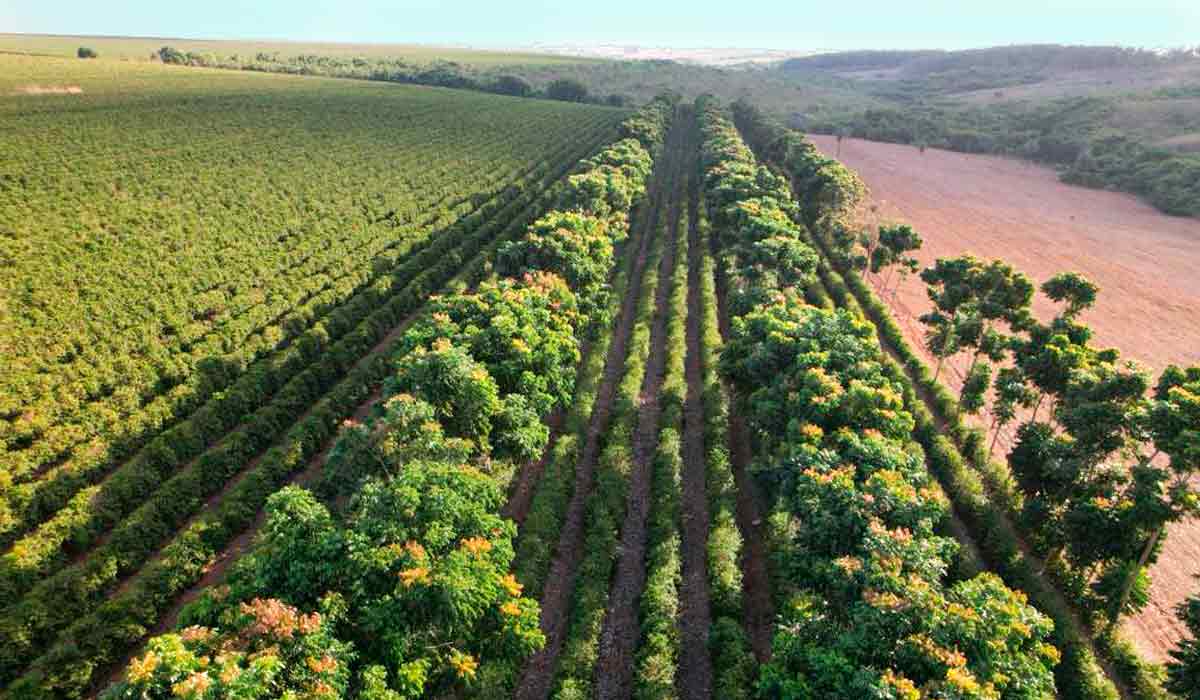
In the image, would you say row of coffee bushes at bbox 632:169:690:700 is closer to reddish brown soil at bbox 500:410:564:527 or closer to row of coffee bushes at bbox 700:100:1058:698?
row of coffee bushes at bbox 700:100:1058:698

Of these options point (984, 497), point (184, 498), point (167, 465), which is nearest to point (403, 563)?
point (184, 498)

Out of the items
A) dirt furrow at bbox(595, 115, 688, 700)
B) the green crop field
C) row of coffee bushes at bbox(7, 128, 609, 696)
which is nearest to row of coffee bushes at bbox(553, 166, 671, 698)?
the green crop field

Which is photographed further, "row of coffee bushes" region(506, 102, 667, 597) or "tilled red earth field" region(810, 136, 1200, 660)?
Result: "tilled red earth field" region(810, 136, 1200, 660)

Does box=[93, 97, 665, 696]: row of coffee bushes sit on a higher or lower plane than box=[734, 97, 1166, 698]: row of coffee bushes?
higher

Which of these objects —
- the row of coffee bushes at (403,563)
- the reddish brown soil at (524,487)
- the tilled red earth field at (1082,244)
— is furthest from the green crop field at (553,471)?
the tilled red earth field at (1082,244)

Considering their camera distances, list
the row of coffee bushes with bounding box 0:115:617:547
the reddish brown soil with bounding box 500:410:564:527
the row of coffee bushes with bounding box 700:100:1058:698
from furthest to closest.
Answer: the reddish brown soil with bounding box 500:410:564:527
the row of coffee bushes with bounding box 0:115:617:547
the row of coffee bushes with bounding box 700:100:1058:698

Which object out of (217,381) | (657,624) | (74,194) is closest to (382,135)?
(74,194)

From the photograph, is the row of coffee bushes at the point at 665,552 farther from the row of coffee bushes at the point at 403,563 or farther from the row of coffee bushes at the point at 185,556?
the row of coffee bushes at the point at 185,556
